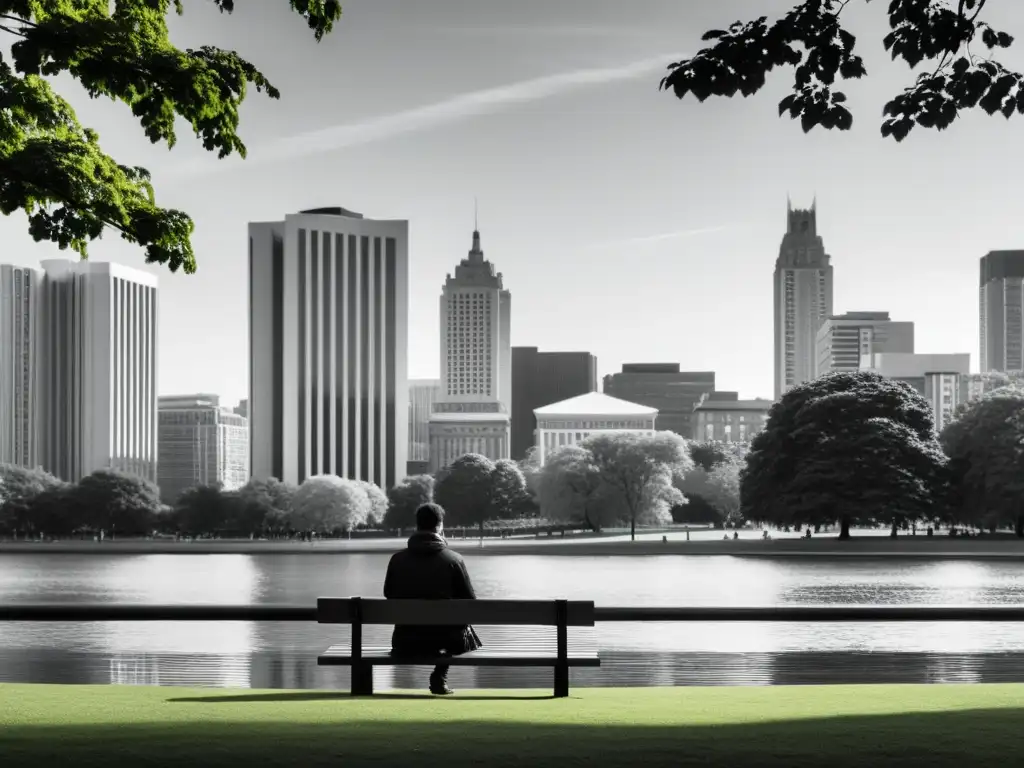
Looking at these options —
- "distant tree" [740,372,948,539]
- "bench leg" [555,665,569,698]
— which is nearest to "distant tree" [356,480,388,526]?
"distant tree" [740,372,948,539]

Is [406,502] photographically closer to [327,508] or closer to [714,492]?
[327,508]

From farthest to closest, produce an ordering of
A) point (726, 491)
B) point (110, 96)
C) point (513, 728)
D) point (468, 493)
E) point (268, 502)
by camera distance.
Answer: point (726, 491) → point (468, 493) → point (268, 502) → point (110, 96) → point (513, 728)

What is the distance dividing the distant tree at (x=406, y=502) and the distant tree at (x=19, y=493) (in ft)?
121

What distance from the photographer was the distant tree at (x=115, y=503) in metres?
136

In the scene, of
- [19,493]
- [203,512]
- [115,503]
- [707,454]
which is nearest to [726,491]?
[707,454]

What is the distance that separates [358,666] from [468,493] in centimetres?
13651

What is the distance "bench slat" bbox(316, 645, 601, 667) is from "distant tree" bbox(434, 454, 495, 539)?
13474cm

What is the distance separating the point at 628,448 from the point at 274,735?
103 metres

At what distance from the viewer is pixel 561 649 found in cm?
1059

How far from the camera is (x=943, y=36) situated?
928cm

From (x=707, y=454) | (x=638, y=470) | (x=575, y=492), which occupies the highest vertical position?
(x=638, y=470)

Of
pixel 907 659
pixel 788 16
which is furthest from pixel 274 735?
pixel 907 659

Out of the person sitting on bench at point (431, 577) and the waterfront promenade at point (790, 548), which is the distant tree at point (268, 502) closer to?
the waterfront promenade at point (790, 548)

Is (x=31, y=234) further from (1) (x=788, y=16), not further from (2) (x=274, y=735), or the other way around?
(1) (x=788, y=16)
